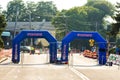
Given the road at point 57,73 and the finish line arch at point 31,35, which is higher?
the finish line arch at point 31,35

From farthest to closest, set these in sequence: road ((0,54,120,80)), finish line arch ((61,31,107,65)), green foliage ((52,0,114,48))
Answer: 1. green foliage ((52,0,114,48))
2. finish line arch ((61,31,107,65))
3. road ((0,54,120,80))

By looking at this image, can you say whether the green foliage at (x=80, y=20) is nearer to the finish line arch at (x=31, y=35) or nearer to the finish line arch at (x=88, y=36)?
the finish line arch at (x=31, y=35)

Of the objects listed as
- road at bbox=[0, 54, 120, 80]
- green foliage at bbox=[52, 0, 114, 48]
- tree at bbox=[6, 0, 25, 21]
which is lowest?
road at bbox=[0, 54, 120, 80]

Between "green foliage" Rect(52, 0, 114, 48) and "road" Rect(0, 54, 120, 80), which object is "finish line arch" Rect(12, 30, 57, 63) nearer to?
"road" Rect(0, 54, 120, 80)

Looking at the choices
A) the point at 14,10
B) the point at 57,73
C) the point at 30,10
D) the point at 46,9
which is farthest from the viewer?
the point at 46,9

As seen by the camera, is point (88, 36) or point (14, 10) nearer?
point (88, 36)

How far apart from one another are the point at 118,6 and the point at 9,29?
65.2 m

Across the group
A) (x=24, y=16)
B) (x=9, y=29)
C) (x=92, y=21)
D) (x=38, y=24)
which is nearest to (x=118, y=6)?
(x=92, y=21)

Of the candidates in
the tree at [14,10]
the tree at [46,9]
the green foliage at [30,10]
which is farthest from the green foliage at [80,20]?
the tree at [46,9]

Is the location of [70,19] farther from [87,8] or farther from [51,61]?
[51,61]

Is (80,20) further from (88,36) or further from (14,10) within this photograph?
(88,36)

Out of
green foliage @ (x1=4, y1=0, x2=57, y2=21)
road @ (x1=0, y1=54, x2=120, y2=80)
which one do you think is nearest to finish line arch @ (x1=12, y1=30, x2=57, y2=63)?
road @ (x1=0, y1=54, x2=120, y2=80)

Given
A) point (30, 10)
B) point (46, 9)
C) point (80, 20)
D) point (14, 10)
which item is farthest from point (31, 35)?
point (46, 9)

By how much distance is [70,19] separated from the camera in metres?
117
